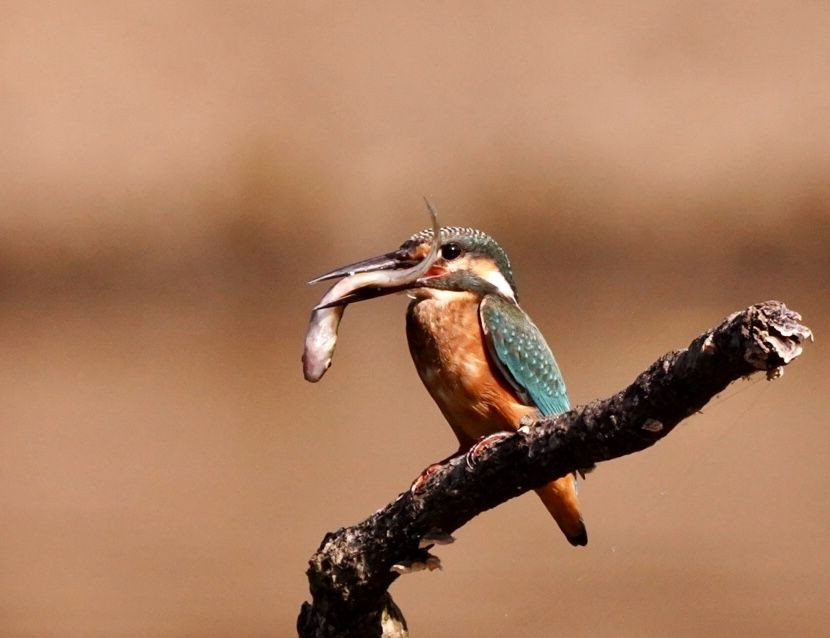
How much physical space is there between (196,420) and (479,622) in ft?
10.6

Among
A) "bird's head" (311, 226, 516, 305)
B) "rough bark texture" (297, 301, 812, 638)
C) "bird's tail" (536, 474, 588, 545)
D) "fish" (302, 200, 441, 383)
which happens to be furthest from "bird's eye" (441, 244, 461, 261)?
"rough bark texture" (297, 301, 812, 638)

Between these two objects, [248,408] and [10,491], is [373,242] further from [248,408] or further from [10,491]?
[10,491]

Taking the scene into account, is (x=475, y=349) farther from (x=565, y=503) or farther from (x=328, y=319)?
(x=328, y=319)

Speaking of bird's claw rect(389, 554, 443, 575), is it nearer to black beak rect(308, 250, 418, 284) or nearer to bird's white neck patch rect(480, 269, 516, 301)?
black beak rect(308, 250, 418, 284)

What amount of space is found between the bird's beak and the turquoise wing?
6.4 inches

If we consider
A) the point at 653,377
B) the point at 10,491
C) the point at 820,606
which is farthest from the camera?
the point at 10,491

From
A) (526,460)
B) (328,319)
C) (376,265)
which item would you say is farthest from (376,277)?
(526,460)

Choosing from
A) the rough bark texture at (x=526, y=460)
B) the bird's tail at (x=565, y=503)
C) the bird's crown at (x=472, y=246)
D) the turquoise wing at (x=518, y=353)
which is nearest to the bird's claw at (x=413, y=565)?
the rough bark texture at (x=526, y=460)

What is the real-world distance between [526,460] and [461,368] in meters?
0.98

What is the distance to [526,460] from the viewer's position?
2.41m

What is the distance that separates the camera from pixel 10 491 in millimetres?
8023

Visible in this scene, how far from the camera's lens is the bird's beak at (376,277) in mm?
3057

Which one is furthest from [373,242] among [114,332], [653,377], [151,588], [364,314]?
[653,377]

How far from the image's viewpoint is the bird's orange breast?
3.35 meters
